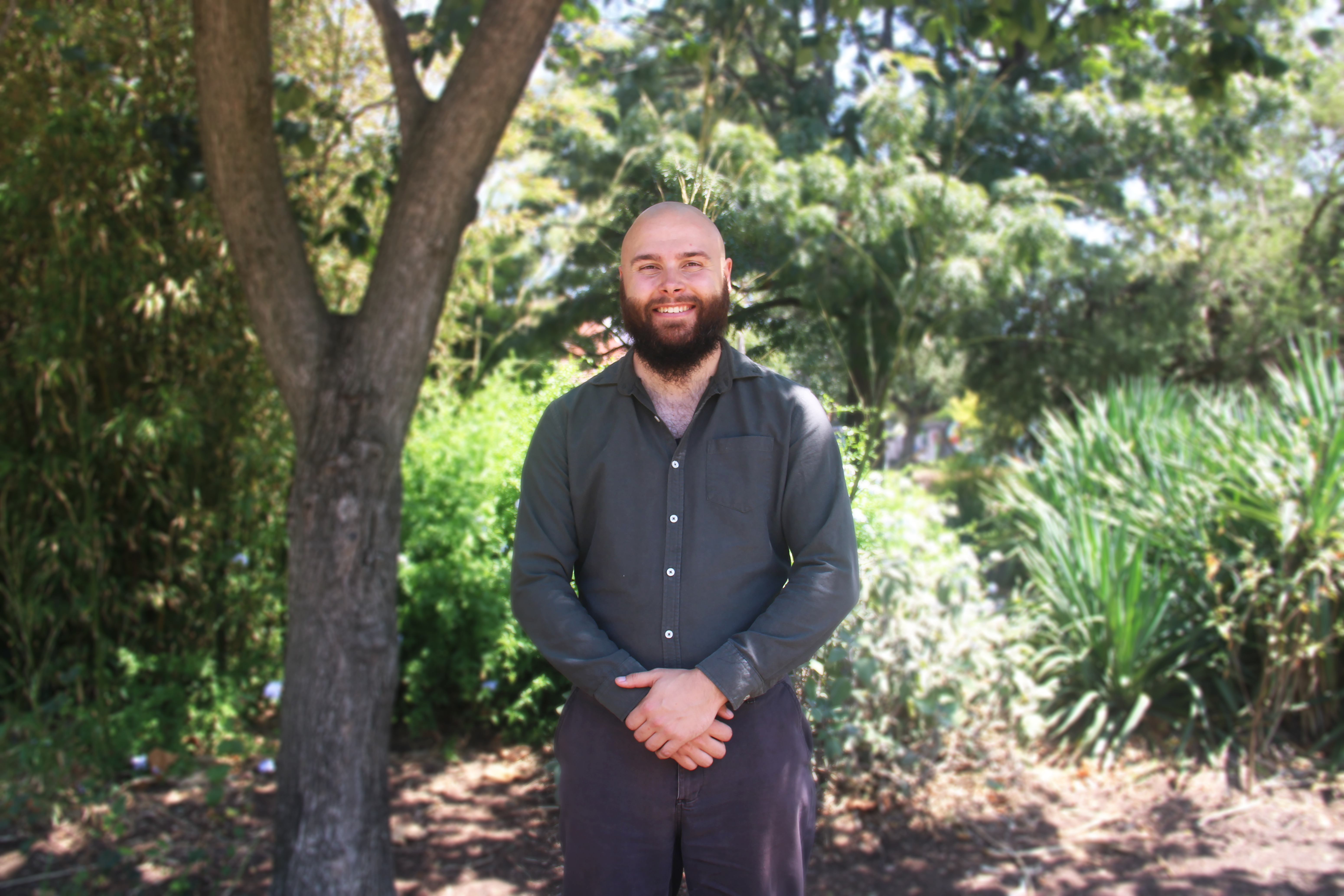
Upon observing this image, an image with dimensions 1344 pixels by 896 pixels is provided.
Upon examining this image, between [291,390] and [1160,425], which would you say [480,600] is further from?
[1160,425]

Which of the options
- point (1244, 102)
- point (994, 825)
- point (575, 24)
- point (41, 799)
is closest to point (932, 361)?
point (1244, 102)

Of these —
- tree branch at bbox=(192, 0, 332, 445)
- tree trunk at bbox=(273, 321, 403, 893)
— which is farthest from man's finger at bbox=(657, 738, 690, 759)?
tree branch at bbox=(192, 0, 332, 445)

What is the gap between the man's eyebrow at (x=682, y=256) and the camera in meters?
1.46

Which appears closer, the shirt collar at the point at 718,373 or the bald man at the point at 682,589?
the bald man at the point at 682,589

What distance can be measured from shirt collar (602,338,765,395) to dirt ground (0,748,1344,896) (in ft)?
6.71

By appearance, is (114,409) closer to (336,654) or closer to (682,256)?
(336,654)

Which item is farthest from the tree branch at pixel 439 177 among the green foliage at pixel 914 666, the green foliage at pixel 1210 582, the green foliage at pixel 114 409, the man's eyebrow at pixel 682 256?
the green foliage at pixel 1210 582

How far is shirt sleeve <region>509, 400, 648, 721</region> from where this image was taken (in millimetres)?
1351

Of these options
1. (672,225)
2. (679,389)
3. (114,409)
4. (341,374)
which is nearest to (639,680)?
(679,389)

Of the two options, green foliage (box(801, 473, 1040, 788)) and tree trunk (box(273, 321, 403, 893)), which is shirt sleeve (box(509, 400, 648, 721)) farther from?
green foliage (box(801, 473, 1040, 788))

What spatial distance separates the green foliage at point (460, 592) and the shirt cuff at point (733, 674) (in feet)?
7.98

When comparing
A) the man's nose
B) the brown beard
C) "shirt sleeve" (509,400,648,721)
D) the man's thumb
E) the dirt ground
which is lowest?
the dirt ground

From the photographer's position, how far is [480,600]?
4133mm

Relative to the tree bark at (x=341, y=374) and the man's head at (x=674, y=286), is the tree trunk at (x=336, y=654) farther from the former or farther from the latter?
the man's head at (x=674, y=286)
